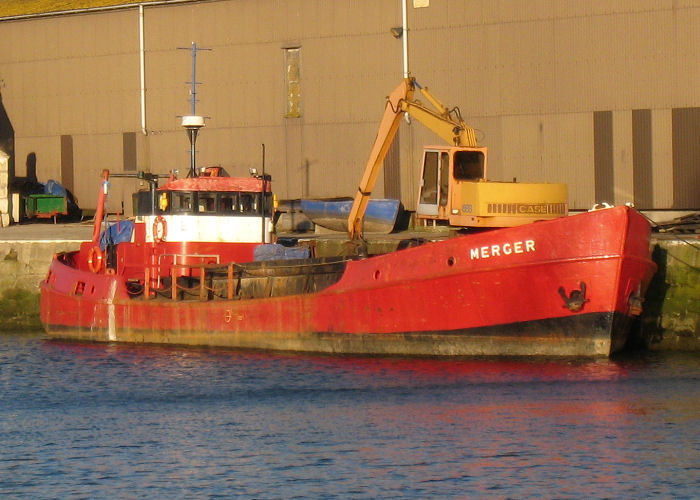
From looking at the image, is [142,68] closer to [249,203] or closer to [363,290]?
[249,203]

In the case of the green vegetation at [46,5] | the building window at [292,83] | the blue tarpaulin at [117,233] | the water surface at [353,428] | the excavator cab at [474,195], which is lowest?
the water surface at [353,428]

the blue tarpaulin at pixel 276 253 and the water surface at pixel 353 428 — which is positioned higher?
the blue tarpaulin at pixel 276 253

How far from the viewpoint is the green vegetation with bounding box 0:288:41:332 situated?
2805 cm

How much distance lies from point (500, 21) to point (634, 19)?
3414 millimetres

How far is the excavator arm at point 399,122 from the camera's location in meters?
21.7

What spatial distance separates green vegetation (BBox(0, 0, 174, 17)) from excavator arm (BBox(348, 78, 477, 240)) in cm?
1553

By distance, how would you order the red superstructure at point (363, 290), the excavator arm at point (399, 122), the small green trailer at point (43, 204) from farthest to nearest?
the small green trailer at point (43, 204) < the excavator arm at point (399, 122) < the red superstructure at point (363, 290)

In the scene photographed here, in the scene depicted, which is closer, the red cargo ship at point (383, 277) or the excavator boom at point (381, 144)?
the red cargo ship at point (383, 277)

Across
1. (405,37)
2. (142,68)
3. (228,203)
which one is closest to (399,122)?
(228,203)

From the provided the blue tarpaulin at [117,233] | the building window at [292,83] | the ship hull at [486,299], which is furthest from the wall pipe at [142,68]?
the ship hull at [486,299]

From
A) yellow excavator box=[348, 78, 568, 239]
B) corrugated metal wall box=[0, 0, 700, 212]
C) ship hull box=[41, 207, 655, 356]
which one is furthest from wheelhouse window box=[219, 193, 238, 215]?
corrugated metal wall box=[0, 0, 700, 212]

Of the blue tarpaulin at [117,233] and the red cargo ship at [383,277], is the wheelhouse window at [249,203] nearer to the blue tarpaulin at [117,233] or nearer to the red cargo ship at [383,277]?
the red cargo ship at [383,277]

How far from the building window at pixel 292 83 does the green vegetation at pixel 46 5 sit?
4855 millimetres

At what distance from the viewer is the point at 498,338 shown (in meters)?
19.9
